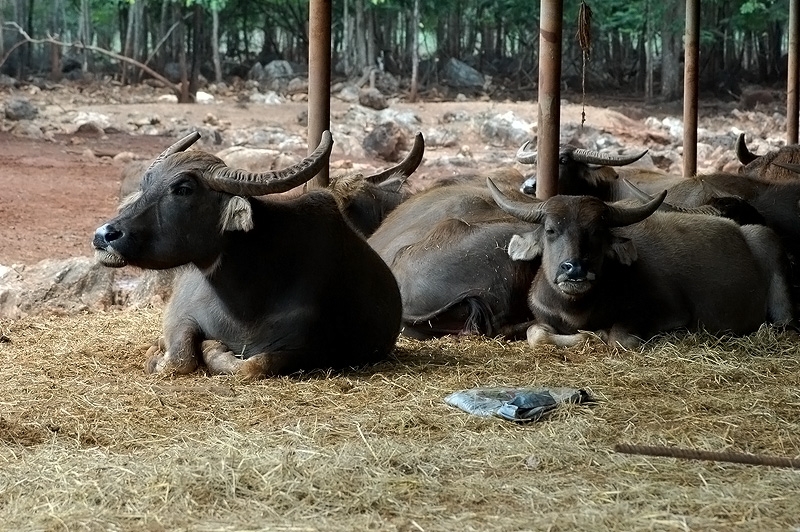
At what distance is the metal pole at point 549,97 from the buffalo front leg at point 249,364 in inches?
131

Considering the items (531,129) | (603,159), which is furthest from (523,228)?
(531,129)

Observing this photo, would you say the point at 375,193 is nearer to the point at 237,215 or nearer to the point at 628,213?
the point at 628,213

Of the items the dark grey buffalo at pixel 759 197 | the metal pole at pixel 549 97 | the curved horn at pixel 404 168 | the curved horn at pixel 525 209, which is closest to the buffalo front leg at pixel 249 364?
the curved horn at pixel 525 209

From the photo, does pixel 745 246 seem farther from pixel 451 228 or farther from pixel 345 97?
pixel 345 97

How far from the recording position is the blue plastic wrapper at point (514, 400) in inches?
229

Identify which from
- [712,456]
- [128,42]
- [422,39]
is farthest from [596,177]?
[422,39]

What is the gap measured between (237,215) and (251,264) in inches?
13.8

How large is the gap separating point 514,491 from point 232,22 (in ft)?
110

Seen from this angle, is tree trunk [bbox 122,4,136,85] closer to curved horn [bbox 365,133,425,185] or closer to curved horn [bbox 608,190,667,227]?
curved horn [bbox 365,133,425,185]

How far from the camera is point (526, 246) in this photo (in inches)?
325

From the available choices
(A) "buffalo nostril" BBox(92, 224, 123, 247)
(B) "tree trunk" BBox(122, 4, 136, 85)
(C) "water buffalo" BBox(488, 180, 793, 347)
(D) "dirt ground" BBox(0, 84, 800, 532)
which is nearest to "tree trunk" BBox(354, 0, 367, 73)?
(B) "tree trunk" BBox(122, 4, 136, 85)

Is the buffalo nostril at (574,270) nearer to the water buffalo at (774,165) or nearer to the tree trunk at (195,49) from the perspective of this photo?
the water buffalo at (774,165)

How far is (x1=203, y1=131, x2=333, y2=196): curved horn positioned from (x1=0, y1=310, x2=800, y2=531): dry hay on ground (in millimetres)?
1169

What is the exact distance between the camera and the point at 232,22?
36.2 metres
